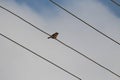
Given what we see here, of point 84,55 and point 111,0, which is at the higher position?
point 111,0

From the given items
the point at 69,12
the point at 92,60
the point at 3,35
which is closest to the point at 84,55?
the point at 92,60

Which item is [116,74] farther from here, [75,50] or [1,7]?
[1,7]

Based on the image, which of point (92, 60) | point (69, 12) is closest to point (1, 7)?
point (69, 12)

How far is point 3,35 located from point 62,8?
88.0 inches

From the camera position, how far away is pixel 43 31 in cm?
1817

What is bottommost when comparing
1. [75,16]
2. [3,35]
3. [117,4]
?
[3,35]

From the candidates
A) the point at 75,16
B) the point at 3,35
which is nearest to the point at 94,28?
the point at 75,16

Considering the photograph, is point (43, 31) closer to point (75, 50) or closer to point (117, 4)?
point (75, 50)

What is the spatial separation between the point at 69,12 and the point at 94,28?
0.99m

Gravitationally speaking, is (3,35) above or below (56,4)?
below

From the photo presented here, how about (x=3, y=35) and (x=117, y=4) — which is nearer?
(x=3, y=35)

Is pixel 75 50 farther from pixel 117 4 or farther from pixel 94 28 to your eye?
pixel 117 4

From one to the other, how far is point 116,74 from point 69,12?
2.57m

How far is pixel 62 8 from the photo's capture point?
728 inches
